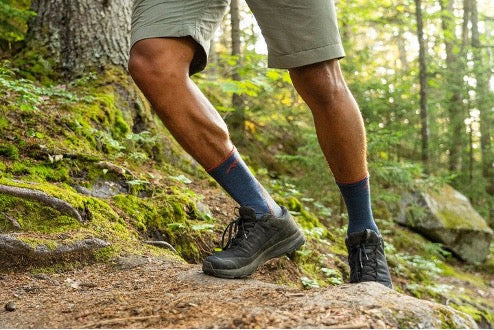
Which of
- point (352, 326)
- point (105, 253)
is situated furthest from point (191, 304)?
point (105, 253)

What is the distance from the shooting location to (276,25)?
2.26 m

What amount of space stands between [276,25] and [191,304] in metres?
1.31

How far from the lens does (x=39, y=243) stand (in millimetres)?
2502

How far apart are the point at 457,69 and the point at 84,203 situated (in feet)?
42.7

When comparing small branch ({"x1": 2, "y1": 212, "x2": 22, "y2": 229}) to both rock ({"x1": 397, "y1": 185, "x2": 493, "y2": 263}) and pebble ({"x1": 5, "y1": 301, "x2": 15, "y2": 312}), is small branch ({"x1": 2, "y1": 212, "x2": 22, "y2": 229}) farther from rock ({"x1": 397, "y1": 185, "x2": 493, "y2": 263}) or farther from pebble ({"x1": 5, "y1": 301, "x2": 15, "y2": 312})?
rock ({"x1": 397, "y1": 185, "x2": 493, "y2": 263})

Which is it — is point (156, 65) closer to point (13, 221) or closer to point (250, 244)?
point (250, 244)

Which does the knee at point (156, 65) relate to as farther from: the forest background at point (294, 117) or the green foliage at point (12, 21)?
the green foliage at point (12, 21)

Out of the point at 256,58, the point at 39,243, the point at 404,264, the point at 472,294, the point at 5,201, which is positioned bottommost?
the point at 472,294

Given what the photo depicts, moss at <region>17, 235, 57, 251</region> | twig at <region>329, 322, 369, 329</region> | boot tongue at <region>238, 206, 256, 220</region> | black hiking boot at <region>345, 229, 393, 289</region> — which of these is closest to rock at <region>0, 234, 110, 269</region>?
moss at <region>17, 235, 57, 251</region>

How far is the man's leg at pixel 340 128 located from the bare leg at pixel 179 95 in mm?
464

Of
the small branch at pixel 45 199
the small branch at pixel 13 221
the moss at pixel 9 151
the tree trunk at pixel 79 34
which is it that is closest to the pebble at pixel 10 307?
the small branch at pixel 13 221

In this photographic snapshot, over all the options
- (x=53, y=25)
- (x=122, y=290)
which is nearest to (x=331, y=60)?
(x=122, y=290)

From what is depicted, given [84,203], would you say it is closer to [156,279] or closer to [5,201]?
[5,201]

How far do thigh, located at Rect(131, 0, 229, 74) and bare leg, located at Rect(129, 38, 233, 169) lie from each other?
4 centimetres
